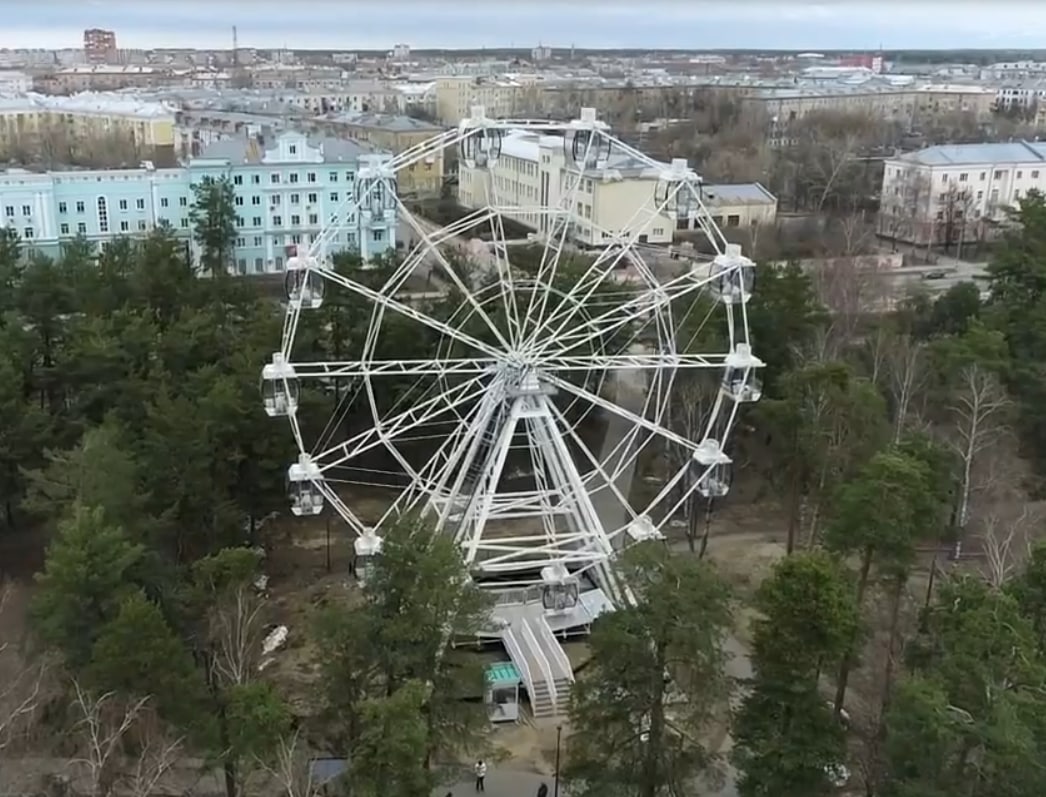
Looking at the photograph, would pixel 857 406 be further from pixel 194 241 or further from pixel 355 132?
pixel 355 132

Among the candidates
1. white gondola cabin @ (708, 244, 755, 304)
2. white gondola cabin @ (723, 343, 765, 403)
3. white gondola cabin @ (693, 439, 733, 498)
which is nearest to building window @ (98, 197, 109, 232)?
white gondola cabin @ (708, 244, 755, 304)

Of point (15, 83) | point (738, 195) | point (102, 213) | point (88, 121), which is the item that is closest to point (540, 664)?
point (102, 213)

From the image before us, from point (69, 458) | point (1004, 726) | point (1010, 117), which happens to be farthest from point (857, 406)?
point (1010, 117)

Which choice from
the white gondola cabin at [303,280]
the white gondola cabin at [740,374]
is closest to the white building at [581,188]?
the white gondola cabin at [740,374]

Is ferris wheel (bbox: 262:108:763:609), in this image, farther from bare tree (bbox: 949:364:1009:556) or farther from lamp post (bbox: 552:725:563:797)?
bare tree (bbox: 949:364:1009:556)

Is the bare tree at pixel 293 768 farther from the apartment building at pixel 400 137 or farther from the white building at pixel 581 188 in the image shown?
the apartment building at pixel 400 137

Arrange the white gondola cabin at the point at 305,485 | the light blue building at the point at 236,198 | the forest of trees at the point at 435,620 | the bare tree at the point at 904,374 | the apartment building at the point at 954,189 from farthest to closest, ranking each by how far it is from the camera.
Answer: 1. the apartment building at the point at 954,189
2. the light blue building at the point at 236,198
3. the bare tree at the point at 904,374
4. the white gondola cabin at the point at 305,485
5. the forest of trees at the point at 435,620

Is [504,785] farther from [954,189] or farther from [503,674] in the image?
[954,189]
